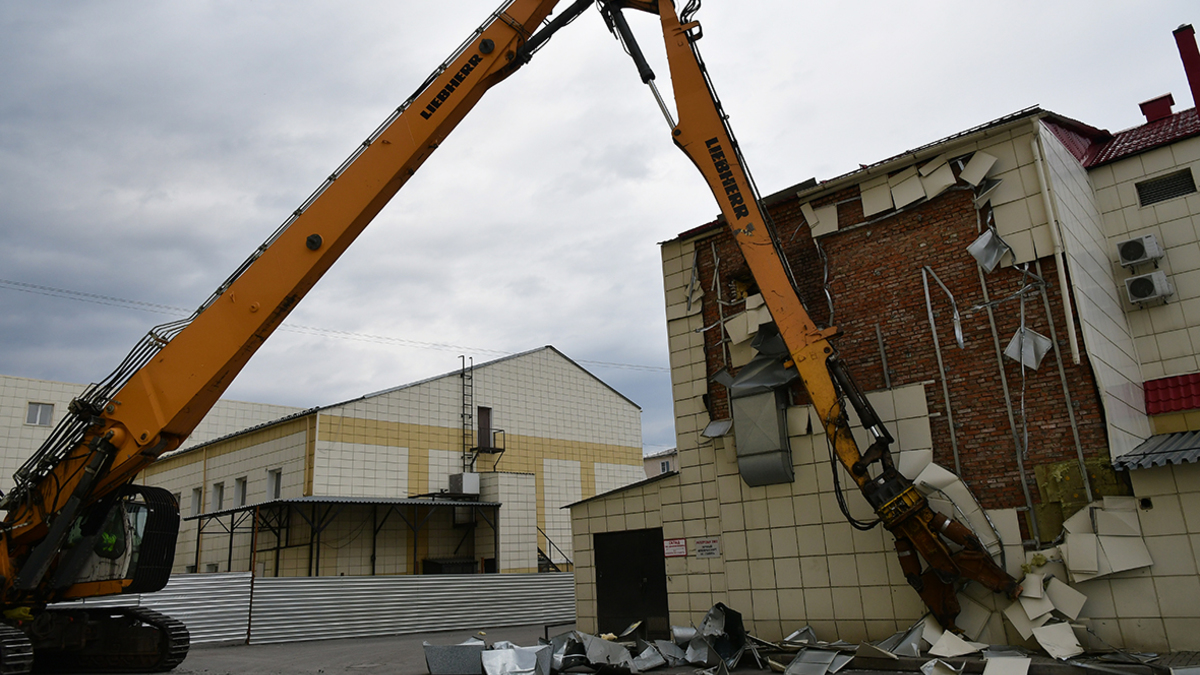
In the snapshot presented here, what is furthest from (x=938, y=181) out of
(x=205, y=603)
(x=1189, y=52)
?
(x=205, y=603)

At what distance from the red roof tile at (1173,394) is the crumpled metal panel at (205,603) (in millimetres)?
17650

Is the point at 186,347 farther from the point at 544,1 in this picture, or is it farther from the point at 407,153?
the point at 544,1

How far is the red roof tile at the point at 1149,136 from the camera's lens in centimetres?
1206

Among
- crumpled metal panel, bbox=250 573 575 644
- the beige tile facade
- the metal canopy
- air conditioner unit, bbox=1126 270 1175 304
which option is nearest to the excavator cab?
crumpled metal panel, bbox=250 573 575 644

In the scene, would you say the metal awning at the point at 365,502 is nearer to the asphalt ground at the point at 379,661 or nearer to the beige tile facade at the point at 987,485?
the asphalt ground at the point at 379,661

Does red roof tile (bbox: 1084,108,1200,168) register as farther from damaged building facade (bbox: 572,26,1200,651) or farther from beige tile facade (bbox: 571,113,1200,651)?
beige tile facade (bbox: 571,113,1200,651)

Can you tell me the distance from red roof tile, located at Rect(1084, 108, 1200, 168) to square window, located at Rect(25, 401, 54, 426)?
38.9 metres

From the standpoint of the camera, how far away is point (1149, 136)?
13.0m

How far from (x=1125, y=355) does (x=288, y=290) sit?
38.4ft

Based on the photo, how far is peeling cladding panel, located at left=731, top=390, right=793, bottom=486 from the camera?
1209 centimetres

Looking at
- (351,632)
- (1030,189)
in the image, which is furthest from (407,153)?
(351,632)

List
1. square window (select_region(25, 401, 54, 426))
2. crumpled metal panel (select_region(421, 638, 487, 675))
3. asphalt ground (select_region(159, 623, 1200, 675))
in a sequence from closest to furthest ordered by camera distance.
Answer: asphalt ground (select_region(159, 623, 1200, 675)) → crumpled metal panel (select_region(421, 638, 487, 675)) → square window (select_region(25, 401, 54, 426))

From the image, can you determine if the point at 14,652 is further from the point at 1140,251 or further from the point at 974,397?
the point at 1140,251

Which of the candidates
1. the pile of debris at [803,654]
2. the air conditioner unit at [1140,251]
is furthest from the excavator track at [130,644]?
the air conditioner unit at [1140,251]
